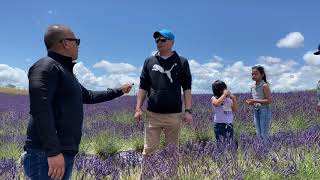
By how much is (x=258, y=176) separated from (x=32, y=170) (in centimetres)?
210

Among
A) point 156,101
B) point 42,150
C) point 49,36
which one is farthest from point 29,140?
point 156,101

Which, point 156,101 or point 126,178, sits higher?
point 156,101

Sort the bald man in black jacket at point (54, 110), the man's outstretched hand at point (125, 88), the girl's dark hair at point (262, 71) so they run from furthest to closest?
the girl's dark hair at point (262, 71)
the man's outstretched hand at point (125, 88)
the bald man in black jacket at point (54, 110)

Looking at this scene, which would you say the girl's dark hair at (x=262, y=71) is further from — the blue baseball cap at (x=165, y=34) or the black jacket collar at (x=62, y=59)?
the black jacket collar at (x=62, y=59)

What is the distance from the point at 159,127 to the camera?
522 centimetres

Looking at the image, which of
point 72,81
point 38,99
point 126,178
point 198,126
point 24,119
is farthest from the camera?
point 24,119

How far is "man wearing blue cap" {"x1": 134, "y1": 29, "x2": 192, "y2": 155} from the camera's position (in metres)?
5.02

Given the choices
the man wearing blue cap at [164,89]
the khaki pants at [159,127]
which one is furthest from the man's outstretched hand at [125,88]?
the khaki pants at [159,127]

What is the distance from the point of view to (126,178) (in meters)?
4.71

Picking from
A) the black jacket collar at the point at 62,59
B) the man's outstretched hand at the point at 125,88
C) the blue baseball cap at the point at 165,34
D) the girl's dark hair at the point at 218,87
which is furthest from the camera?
the girl's dark hair at the point at 218,87

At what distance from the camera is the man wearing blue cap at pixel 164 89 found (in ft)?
16.5

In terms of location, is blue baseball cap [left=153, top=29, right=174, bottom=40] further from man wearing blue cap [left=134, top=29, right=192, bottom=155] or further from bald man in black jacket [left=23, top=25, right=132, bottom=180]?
bald man in black jacket [left=23, top=25, right=132, bottom=180]

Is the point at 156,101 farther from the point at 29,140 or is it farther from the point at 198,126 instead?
the point at 198,126

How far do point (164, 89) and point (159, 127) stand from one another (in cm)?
44
